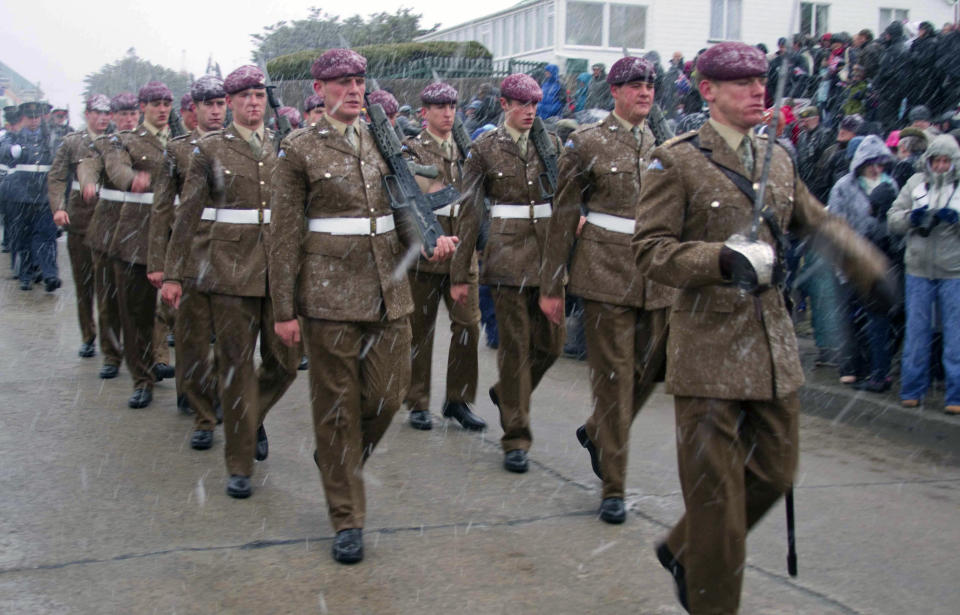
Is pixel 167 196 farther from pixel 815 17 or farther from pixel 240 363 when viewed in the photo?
pixel 815 17

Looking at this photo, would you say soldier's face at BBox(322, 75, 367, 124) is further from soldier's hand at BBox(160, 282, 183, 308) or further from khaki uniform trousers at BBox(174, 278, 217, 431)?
khaki uniform trousers at BBox(174, 278, 217, 431)

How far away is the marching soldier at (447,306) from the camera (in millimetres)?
7230

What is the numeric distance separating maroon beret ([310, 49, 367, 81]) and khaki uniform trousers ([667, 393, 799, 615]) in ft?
6.93

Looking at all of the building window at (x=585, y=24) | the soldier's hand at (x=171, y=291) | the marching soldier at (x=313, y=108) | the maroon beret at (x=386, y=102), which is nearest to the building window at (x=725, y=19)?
the building window at (x=585, y=24)

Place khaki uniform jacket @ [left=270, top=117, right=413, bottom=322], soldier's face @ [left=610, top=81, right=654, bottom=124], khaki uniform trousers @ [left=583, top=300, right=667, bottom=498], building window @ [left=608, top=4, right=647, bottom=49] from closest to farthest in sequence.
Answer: khaki uniform jacket @ [left=270, top=117, right=413, bottom=322]
khaki uniform trousers @ [left=583, top=300, right=667, bottom=498]
soldier's face @ [left=610, top=81, right=654, bottom=124]
building window @ [left=608, top=4, right=647, bottom=49]

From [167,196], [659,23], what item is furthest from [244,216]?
[659,23]

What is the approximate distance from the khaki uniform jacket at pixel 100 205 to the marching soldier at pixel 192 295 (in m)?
1.82

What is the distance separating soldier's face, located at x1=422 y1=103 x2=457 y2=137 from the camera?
760cm

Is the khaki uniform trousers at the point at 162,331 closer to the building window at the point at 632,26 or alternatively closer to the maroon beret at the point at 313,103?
the maroon beret at the point at 313,103

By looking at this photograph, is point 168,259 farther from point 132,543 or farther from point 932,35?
point 932,35

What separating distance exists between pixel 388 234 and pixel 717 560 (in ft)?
6.91

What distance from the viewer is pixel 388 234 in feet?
16.3

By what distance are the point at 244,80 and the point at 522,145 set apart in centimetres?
161

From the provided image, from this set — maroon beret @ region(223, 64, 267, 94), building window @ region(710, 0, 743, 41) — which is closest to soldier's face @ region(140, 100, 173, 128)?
maroon beret @ region(223, 64, 267, 94)
